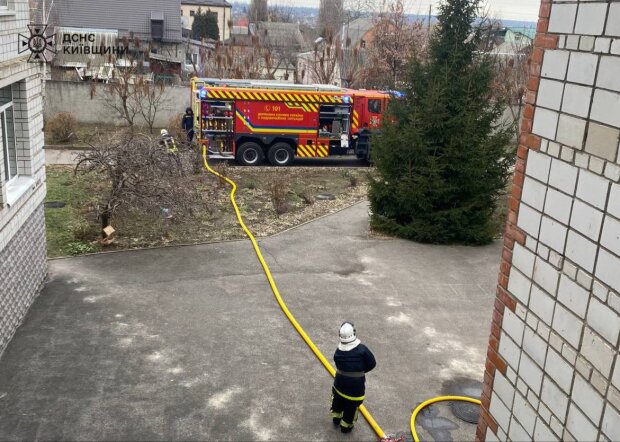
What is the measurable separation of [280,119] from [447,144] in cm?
812

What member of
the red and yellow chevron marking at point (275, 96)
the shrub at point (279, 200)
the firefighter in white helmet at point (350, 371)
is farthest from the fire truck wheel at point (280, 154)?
the firefighter in white helmet at point (350, 371)

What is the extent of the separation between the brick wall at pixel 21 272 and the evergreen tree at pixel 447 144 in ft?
22.7

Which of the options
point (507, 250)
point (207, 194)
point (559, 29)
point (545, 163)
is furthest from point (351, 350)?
point (207, 194)

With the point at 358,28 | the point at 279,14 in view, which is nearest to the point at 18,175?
the point at 358,28

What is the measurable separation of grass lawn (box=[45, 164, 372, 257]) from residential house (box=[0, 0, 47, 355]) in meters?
2.26

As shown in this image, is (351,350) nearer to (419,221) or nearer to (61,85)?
(419,221)

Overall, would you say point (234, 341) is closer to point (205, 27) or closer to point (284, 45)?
point (284, 45)

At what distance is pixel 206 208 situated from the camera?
42.9 ft

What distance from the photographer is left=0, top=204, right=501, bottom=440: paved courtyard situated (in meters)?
6.40

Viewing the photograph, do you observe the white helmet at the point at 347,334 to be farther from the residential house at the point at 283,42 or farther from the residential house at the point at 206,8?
the residential house at the point at 206,8

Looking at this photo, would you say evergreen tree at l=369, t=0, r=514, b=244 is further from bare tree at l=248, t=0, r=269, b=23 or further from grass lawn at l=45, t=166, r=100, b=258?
bare tree at l=248, t=0, r=269, b=23

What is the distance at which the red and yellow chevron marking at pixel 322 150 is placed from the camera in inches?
782

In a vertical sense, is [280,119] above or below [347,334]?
above

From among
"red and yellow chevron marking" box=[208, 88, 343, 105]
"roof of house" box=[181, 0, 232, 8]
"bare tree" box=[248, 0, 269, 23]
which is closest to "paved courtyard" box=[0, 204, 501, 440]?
"red and yellow chevron marking" box=[208, 88, 343, 105]
